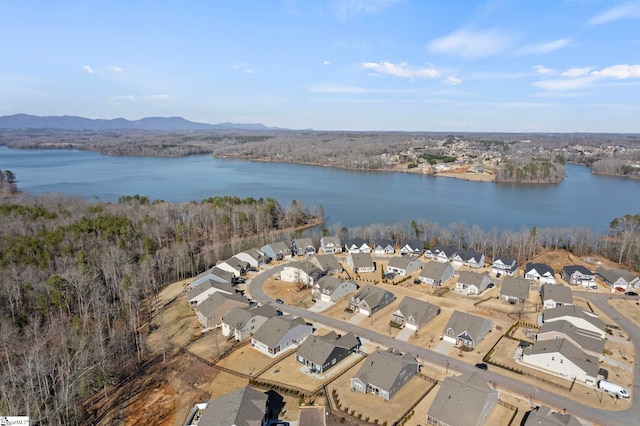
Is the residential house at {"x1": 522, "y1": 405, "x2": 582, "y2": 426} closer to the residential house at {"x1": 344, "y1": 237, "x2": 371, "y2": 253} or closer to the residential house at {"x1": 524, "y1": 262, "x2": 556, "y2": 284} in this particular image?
the residential house at {"x1": 524, "y1": 262, "x2": 556, "y2": 284}

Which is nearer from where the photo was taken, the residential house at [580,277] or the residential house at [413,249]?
the residential house at [580,277]

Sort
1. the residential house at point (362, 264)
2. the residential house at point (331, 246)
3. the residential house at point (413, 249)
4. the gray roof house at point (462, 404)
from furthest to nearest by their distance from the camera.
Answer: the residential house at point (331, 246)
the residential house at point (413, 249)
the residential house at point (362, 264)
the gray roof house at point (462, 404)

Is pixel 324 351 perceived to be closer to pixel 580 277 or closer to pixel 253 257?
pixel 253 257

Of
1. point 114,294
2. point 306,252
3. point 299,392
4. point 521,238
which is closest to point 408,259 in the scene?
point 306,252

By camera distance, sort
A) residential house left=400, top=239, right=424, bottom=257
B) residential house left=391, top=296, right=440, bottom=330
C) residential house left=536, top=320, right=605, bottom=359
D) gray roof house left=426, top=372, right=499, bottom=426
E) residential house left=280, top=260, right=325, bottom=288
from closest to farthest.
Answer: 1. gray roof house left=426, top=372, right=499, bottom=426
2. residential house left=536, top=320, right=605, bottom=359
3. residential house left=391, top=296, right=440, bottom=330
4. residential house left=280, top=260, right=325, bottom=288
5. residential house left=400, top=239, right=424, bottom=257

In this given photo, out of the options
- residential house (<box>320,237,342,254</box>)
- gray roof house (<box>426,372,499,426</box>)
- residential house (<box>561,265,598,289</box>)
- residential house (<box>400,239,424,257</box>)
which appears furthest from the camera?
residential house (<box>320,237,342,254</box>)

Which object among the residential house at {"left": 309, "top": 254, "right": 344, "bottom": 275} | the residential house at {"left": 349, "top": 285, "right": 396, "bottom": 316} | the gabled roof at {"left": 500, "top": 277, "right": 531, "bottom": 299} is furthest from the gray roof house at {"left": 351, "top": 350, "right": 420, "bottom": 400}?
the residential house at {"left": 309, "top": 254, "right": 344, "bottom": 275}

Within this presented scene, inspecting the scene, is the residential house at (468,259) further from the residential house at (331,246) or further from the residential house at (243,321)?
the residential house at (243,321)

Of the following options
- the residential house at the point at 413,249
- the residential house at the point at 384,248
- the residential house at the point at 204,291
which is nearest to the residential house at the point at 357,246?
the residential house at the point at 384,248
